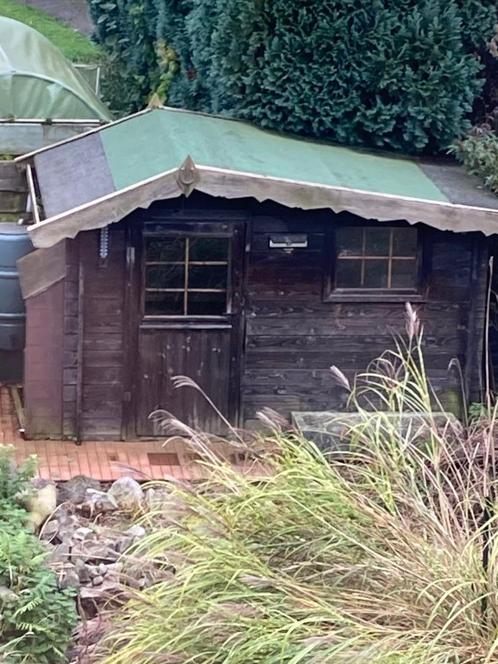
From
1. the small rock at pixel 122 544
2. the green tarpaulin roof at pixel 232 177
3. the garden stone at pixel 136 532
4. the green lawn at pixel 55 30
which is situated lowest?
the small rock at pixel 122 544

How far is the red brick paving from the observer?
8.02 metres

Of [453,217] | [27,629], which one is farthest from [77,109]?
[27,629]

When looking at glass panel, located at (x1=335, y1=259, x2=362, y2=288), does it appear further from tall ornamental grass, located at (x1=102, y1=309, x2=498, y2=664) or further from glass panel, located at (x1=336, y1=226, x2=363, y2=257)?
tall ornamental grass, located at (x1=102, y1=309, x2=498, y2=664)

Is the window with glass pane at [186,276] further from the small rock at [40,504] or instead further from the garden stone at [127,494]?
the small rock at [40,504]

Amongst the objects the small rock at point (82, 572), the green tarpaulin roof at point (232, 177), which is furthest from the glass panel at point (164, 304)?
the small rock at point (82, 572)

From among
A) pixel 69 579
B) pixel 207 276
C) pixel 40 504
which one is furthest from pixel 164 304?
pixel 69 579

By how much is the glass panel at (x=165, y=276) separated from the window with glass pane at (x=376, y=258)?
110 centimetres

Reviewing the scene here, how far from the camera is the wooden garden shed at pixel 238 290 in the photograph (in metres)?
8.25

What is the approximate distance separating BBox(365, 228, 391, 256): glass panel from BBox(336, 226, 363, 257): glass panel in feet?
0.19

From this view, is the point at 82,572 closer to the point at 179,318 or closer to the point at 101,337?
the point at 101,337

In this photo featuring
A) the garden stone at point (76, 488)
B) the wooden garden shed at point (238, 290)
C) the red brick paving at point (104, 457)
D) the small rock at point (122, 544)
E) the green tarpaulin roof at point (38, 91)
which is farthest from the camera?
the green tarpaulin roof at point (38, 91)

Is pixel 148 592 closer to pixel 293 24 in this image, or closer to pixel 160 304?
pixel 160 304

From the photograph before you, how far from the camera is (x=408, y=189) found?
8398 mm

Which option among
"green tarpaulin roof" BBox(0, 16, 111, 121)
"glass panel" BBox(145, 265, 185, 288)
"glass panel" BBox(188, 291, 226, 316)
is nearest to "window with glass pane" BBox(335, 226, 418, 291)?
"glass panel" BBox(188, 291, 226, 316)
